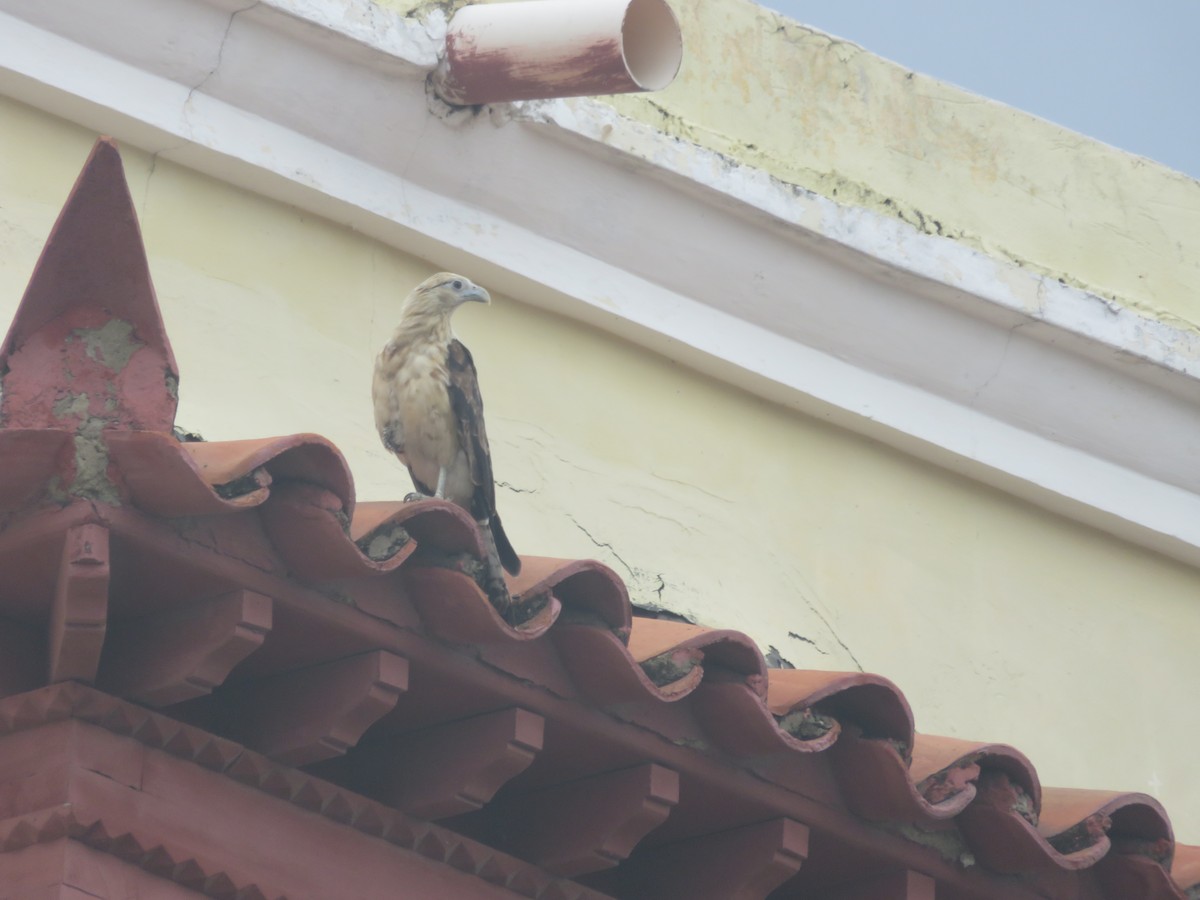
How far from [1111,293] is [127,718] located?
4.00 meters

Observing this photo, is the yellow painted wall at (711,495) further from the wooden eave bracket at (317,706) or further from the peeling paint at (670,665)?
the peeling paint at (670,665)

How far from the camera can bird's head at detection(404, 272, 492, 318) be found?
523 cm

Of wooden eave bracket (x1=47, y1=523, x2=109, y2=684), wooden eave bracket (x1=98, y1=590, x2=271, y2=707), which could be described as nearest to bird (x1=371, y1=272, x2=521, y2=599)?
wooden eave bracket (x1=98, y1=590, x2=271, y2=707)

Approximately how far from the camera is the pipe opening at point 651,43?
5.12 metres

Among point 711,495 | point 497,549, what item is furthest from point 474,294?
point 711,495

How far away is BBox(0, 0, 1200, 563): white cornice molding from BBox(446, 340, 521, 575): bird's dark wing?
0.43m

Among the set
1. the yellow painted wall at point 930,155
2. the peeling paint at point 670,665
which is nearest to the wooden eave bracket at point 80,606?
the peeling paint at point 670,665

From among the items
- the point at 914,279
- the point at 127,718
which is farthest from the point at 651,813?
the point at 914,279

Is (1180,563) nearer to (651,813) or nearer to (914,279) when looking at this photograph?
(914,279)

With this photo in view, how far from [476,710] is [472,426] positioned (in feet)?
4.35

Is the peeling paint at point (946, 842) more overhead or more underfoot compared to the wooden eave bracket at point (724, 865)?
more overhead

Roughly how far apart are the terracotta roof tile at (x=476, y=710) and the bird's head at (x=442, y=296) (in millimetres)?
1066

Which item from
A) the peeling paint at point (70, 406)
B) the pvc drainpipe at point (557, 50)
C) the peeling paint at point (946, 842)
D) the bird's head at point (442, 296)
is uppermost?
the pvc drainpipe at point (557, 50)

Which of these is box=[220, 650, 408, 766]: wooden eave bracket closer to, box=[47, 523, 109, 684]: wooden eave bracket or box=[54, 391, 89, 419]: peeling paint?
box=[47, 523, 109, 684]: wooden eave bracket
